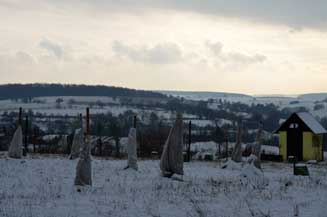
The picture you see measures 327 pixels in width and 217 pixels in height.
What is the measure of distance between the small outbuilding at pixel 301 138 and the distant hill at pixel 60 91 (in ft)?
356

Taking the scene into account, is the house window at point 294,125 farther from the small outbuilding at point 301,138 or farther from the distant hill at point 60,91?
the distant hill at point 60,91

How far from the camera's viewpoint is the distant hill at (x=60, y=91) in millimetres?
148875

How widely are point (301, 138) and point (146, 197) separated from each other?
36156mm

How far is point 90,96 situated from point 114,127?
10211cm

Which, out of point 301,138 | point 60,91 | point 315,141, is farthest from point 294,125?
point 60,91

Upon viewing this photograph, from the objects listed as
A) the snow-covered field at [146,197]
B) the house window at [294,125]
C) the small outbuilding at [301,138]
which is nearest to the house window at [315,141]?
the small outbuilding at [301,138]

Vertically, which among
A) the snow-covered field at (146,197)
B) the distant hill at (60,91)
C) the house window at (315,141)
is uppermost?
the distant hill at (60,91)

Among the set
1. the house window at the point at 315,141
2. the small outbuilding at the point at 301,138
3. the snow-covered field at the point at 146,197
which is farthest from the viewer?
the house window at the point at 315,141

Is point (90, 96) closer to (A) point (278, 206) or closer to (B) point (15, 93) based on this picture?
(B) point (15, 93)

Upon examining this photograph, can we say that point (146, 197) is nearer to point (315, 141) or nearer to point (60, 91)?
point (315, 141)

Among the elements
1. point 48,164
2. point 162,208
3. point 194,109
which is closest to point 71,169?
Result: point 48,164

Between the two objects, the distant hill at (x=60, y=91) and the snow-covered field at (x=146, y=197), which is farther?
the distant hill at (x=60, y=91)

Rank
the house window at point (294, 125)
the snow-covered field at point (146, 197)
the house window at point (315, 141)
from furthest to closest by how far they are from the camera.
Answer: the house window at point (294, 125), the house window at point (315, 141), the snow-covered field at point (146, 197)

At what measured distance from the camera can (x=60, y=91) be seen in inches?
6275
